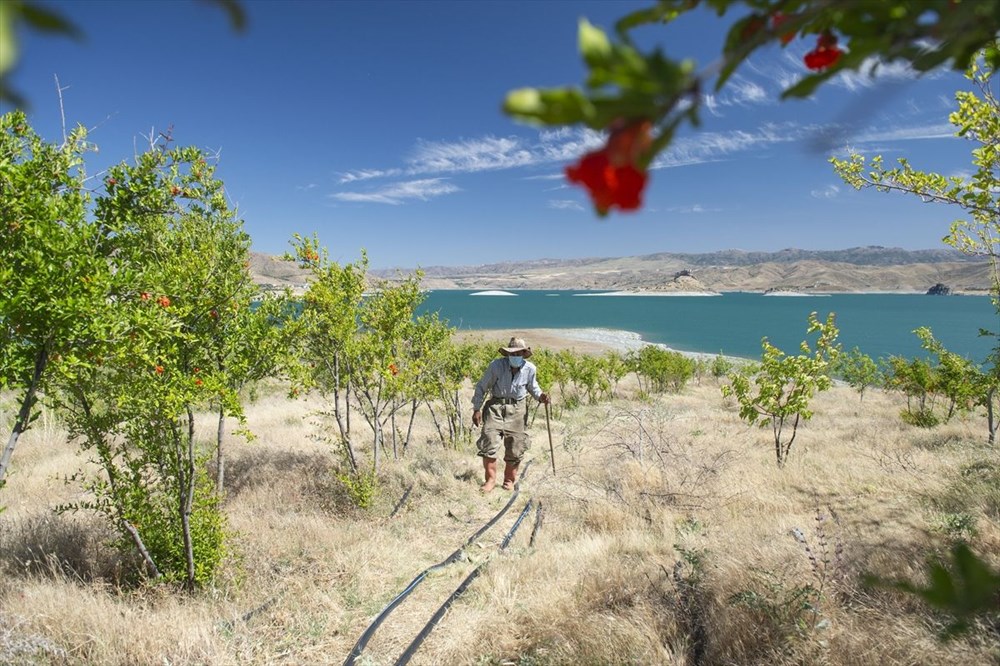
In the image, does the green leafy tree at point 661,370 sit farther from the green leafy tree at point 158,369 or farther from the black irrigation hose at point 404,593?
the green leafy tree at point 158,369

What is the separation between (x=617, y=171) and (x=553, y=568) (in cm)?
502

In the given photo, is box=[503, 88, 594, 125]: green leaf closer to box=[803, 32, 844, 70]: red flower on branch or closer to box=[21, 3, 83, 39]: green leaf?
box=[21, 3, 83, 39]: green leaf

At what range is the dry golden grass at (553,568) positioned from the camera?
3.49m

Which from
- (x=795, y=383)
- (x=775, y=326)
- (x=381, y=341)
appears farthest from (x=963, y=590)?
(x=775, y=326)

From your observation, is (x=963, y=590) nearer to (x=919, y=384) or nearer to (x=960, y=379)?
(x=960, y=379)

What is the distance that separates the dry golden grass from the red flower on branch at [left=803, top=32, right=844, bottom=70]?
11.0 feet

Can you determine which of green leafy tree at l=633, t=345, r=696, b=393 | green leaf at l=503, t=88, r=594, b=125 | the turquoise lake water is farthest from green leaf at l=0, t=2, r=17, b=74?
the turquoise lake water

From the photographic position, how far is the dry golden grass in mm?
3490

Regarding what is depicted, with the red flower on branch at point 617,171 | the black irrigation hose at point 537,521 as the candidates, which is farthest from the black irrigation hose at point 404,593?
the red flower on branch at point 617,171

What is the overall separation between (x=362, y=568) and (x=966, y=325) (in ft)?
412

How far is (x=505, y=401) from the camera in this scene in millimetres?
7926

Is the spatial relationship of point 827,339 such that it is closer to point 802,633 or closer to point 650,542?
point 650,542

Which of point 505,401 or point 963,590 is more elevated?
point 963,590

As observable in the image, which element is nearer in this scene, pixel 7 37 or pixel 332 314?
pixel 7 37
